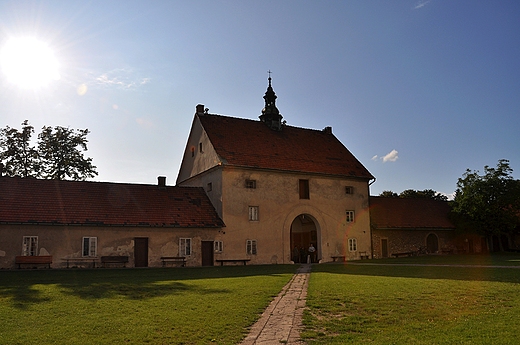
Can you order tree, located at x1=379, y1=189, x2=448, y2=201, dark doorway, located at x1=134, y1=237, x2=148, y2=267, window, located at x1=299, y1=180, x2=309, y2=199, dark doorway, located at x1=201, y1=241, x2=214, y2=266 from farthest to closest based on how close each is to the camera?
tree, located at x1=379, y1=189, x2=448, y2=201
window, located at x1=299, y1=180, x2=309, y2=199
dark doorway, located at x1=201, y1=241, x2=214, y2=266
dark doorway, located at x1=134, y1=237, x2=148, y2=267

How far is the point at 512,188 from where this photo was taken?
133 ft

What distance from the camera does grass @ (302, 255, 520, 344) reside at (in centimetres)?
809

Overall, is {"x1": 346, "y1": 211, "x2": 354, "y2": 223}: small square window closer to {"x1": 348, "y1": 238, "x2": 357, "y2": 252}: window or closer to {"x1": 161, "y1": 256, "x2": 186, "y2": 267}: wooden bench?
{"x1": 348, "y1": 238, "x2": 357, "y2": 252}: window

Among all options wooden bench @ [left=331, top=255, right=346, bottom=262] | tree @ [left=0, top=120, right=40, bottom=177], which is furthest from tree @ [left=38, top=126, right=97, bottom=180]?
wooden bench @ [left=331, top=255, right=346, bottom=262]

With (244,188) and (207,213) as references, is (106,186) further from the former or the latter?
(244,188)

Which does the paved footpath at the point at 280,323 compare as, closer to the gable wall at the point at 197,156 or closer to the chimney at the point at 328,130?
the gable wall at the point at 197,156

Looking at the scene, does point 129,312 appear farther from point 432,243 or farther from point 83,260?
point 432,243

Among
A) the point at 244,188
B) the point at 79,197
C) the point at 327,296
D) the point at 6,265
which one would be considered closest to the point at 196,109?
the point at 244,188

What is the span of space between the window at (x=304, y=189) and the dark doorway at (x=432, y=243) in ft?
44.2

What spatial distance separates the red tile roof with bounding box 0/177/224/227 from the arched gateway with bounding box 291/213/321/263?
24.0ft

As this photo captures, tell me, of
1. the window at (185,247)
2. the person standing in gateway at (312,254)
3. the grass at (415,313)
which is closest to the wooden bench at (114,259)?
the window at (185,247)

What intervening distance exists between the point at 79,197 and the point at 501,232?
33.5 m

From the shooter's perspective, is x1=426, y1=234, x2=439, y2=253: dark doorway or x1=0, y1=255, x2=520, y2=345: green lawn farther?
x1=426, y1=234, x2=439, y2=253: dark doorway

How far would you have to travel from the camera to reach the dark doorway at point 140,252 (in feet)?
92.8
